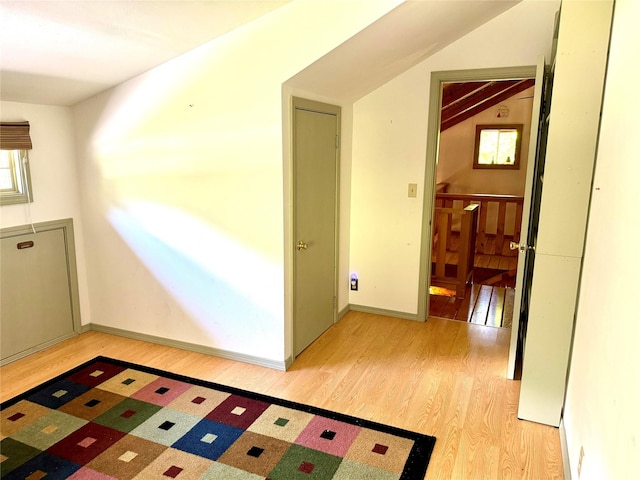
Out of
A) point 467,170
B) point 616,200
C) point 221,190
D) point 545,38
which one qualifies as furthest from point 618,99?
point 467,170

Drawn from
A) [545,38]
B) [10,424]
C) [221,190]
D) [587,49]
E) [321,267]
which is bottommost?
[10,424]

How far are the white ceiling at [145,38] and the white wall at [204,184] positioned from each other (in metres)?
0.12

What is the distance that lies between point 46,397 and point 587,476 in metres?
2.89

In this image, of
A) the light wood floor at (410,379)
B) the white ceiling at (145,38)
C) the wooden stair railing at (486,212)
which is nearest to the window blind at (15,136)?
the white ceiling at (145,38)

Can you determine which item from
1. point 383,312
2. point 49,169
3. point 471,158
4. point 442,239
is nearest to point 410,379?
point 383,312

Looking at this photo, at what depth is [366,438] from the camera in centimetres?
245

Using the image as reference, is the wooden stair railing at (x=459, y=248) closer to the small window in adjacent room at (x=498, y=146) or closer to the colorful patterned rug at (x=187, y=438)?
the colorful patterned rug at (x=187, y=438)

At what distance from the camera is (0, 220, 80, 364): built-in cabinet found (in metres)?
3.24

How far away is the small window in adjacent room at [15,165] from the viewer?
10.2ft

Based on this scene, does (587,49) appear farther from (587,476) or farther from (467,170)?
(467,170)

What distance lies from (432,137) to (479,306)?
173cm

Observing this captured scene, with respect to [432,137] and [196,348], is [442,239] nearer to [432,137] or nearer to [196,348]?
[432,137]

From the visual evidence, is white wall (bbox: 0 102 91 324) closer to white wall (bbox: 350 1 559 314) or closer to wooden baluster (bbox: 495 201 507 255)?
white wall (bbox: 350 1 559 314)

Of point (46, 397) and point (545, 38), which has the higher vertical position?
point (545, 38)
